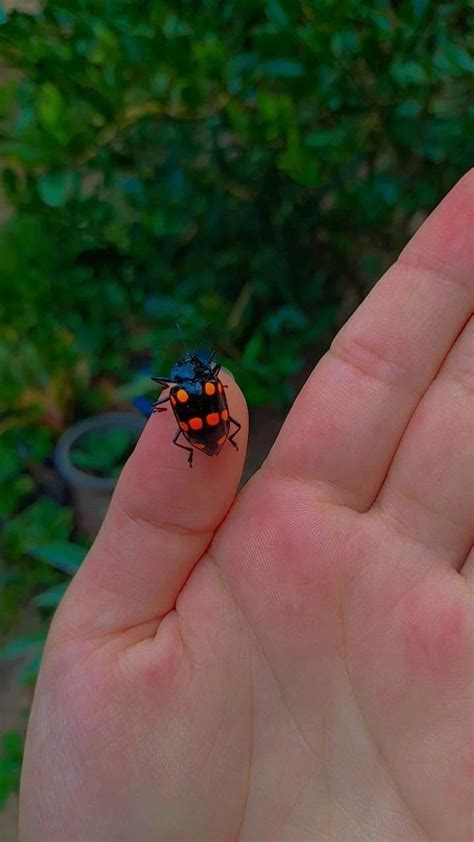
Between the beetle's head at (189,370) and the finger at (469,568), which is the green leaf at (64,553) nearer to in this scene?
the beetle's head at (189,370)

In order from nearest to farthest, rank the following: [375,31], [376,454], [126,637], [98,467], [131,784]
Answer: [131,784]
[126,637]
[376,454]
[375,31]
[98,467]

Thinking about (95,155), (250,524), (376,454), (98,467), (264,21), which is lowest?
(98,467)

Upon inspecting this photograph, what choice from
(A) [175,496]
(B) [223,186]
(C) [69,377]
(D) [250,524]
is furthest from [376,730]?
(C) [69,377]

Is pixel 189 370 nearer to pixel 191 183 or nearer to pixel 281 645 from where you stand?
pixel 281 645

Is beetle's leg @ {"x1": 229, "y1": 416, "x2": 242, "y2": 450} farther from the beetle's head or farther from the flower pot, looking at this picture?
the flower pot

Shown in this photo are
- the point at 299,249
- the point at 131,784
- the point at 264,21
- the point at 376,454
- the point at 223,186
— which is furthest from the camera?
the point at 299,249

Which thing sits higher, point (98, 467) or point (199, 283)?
point (199, 283)

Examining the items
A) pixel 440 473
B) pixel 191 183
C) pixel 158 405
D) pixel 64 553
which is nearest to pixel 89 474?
pixel 64 553

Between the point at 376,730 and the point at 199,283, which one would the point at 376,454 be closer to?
the point at 376,730
